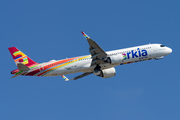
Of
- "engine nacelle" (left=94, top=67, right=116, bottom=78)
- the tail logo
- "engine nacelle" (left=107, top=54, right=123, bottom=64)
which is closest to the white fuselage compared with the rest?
"engine nacelle" (left=107, top=54, right=123, bottom=64)

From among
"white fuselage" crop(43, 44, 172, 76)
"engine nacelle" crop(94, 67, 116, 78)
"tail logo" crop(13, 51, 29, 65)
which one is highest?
"tail logo" crop(13, 51, 29, 65)

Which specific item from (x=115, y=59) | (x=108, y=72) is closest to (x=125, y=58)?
(x=115, y=59)

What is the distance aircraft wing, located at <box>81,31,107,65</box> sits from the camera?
43.4 meters

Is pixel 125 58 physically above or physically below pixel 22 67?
below

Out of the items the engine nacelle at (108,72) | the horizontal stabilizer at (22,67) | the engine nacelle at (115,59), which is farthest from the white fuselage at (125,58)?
the horizontal stabilizer at (22,67)

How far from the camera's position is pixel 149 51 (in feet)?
170

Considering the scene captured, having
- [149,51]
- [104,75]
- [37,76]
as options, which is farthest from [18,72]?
[149,51]

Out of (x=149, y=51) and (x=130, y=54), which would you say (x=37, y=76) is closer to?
(x=130, y=54)

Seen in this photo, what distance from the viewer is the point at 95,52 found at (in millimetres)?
46094

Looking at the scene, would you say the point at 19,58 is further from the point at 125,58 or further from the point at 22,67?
the point at 125,58

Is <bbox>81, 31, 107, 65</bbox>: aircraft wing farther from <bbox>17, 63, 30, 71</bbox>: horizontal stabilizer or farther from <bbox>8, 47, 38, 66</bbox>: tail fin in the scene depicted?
<bbox>17, 63, 30, 71</bbox>: horizontal stabilizer

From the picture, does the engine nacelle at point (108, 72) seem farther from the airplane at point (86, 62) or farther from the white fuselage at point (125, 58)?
the white fuselage at point (125, 58)

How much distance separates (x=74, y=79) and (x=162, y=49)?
66.6 ft

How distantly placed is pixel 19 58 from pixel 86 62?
43.4 feet
